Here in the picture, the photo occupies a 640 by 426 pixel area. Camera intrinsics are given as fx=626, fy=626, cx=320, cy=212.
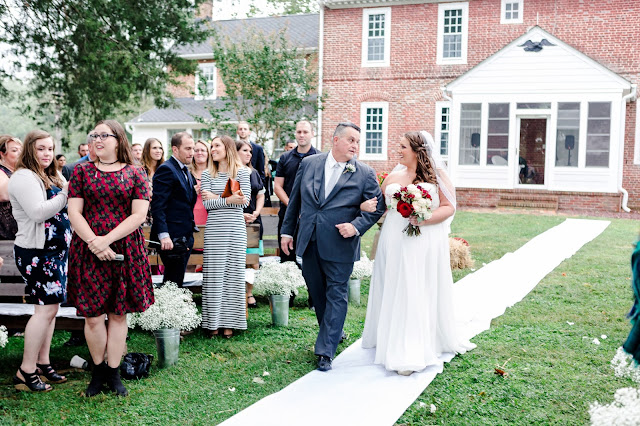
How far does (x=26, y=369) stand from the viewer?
5043 mm

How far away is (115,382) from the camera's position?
16.2 ft

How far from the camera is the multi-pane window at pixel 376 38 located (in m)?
24.7

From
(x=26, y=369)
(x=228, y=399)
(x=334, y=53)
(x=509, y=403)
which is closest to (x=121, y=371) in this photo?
(x=26, y=369)

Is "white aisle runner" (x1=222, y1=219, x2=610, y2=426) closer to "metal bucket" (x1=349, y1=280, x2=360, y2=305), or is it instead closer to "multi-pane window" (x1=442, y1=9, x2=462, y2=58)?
"metal bucket" (x1=349, y1=280, x2=360, y2=305)

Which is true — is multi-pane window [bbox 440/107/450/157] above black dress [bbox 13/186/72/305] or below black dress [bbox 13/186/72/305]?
Answer: above

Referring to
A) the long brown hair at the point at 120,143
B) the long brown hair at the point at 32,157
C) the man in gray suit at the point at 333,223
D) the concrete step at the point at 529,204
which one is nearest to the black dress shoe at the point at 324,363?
the man in gray suit at the point at 333,223

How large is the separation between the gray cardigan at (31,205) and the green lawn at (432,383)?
1.25 metres

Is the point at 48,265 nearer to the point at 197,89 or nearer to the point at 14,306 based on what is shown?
the point at 14,306

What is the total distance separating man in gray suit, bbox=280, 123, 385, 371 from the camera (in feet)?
18.4

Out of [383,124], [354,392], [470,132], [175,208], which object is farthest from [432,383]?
[383,124]

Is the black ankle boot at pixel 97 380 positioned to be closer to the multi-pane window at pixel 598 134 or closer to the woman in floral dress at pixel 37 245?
the woman in floral dress at pixel 37 245

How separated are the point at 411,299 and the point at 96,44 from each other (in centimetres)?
1043

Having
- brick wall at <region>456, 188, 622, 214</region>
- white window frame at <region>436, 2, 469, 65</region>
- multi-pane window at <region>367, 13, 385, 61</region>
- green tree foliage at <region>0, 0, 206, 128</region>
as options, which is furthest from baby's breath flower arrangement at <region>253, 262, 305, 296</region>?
multi-pane window at <region>367, 13, 385, 61</region>

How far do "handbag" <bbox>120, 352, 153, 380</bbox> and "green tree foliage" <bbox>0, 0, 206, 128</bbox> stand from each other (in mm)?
8772
